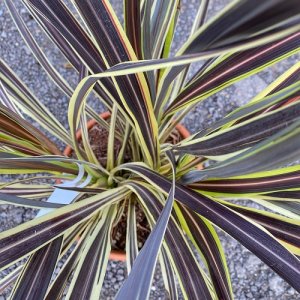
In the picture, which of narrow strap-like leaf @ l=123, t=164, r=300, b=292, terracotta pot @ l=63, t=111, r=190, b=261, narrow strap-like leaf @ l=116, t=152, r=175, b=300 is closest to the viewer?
narrow strap-like leaf @ l=116, t=152, r=175, b=300

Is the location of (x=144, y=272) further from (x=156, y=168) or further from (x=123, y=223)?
(x=123, y=223)

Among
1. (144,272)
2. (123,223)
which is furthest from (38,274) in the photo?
(123,223)

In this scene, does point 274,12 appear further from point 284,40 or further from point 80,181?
point 80,181

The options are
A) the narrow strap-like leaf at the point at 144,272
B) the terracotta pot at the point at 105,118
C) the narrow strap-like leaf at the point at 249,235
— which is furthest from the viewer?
the terracotta pot at the point at 105,118

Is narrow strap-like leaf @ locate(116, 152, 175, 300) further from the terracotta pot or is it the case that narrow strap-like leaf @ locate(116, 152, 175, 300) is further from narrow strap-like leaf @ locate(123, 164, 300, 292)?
the terracotta pot

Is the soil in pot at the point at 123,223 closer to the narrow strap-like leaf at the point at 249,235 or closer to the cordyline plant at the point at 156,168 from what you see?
the cordyline plant at the point at 156,168

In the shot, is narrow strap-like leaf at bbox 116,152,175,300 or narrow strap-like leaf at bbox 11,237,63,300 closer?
narrow strap-like leaf at bbox 116,152,175,300

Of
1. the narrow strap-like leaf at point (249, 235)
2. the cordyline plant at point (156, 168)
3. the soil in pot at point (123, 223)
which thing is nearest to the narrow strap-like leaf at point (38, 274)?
the cordyline plant at point (156, 168)

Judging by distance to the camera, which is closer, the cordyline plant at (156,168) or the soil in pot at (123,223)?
the cordyline plant at (156,168)

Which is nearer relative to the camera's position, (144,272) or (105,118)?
(144,272)

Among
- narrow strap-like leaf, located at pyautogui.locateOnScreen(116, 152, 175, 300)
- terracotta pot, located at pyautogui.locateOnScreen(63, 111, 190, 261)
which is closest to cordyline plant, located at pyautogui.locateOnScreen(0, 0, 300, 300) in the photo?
narrow strap-like leaf, located at pyautogui.locateOnScreen(116, 152, 175, 300)

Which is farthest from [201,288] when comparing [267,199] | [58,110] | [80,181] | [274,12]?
[58,110]
